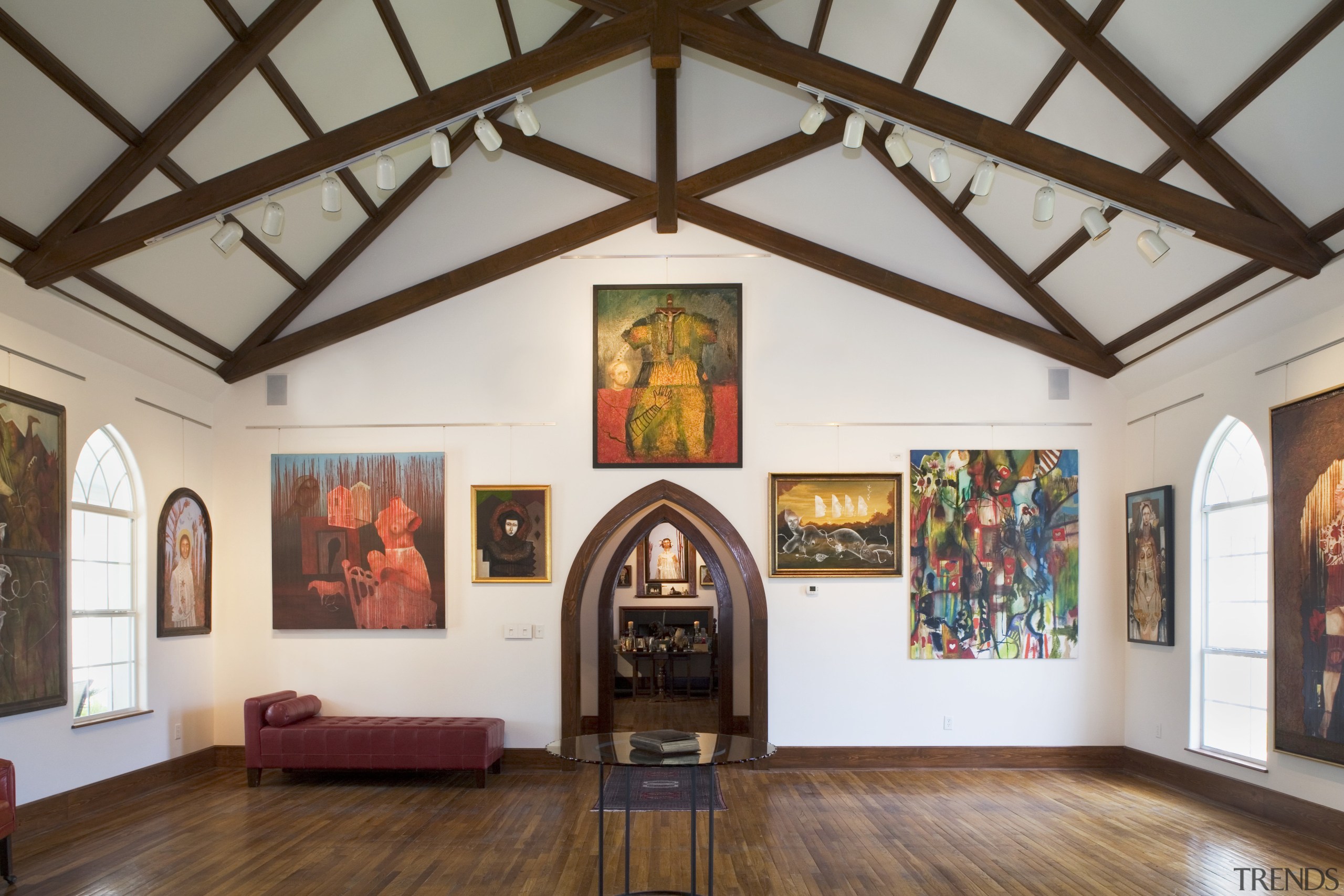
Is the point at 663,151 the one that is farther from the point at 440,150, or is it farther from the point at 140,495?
the point at 140,495

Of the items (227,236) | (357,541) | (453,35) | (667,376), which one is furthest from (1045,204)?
(357,541)

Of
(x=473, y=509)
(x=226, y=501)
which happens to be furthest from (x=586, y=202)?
(x=226, y=501)

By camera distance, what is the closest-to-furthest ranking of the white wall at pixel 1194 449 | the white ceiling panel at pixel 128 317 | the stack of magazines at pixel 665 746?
the stack of magazines at pixel 665 746, the white wall at pixel 1194 449, the white ceiling panel at pixel 128 317

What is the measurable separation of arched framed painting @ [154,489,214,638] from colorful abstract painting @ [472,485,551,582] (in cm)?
249

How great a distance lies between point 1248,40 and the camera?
5898 millimetres

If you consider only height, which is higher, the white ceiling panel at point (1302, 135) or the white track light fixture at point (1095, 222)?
the white ceiling panel at point (1302, 135)

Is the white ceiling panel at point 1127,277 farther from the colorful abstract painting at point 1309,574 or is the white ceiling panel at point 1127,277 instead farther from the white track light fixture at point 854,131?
the white track light fixture at point 854,131

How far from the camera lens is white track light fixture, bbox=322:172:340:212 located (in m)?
6.98

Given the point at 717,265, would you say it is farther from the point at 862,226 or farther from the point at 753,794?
the point at 753,794

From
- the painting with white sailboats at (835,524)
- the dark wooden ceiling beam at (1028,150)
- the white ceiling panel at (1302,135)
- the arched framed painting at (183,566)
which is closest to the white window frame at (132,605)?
the arched framed painting at (183,566)

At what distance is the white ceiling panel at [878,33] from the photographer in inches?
295

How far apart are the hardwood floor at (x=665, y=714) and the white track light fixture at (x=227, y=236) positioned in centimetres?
608

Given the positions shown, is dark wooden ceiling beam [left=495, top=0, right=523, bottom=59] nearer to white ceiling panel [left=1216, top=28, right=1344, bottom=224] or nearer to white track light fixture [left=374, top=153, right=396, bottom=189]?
white track light fixture [left=374, top=153, right=396, bottom=189]

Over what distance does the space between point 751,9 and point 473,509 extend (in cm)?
505
